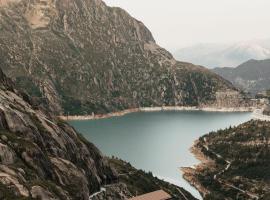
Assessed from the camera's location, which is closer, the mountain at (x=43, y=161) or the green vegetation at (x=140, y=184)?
the mountain at (x=43, y=161)

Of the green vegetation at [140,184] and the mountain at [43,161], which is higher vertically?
the mountain at [43,161]

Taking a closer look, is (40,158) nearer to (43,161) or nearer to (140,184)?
(43,161)

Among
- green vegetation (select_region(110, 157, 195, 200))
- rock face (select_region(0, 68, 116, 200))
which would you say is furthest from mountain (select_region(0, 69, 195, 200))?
green vegetation (select_region(110, 157, 195, 200))

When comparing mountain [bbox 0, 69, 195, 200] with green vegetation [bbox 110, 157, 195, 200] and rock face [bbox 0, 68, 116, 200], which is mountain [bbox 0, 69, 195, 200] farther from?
green vegetation [bbox 110, 157, 195, 200]

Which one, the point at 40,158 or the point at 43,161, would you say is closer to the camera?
the point at 40,158

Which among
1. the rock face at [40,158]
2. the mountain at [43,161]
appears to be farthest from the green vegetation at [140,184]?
the rock face at [40,158]

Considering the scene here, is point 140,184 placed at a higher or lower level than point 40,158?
lower

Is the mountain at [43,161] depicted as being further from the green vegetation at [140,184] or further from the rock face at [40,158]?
the green vegetation at [140,184]

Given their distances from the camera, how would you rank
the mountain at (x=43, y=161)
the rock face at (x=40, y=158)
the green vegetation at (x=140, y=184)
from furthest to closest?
the green vegetation at (x=140, y=184)
the mountain at (x=43, y=161)
the rock face at (x=40, y=158)

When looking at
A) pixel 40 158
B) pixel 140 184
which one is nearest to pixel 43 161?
pixel 40 158

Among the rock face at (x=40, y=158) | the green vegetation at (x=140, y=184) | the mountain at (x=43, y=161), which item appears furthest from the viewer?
the green vegetation at (x=140, y=184)
